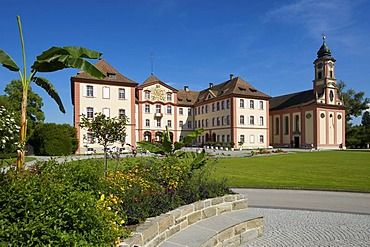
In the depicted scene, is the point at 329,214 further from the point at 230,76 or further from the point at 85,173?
the point at 230,76

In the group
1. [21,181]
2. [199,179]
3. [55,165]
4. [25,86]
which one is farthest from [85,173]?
[25,86]

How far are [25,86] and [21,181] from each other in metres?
4.31

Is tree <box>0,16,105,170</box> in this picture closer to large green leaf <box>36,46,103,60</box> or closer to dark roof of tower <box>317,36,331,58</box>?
A: large green leaf <box>36,46,103,60</box>

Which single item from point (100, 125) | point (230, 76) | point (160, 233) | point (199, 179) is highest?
point (230, 76)

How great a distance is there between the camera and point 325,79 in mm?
52844

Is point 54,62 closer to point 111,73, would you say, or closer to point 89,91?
point 89,91

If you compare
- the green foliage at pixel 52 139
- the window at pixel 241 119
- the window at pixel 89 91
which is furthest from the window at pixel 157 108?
the green foliage at pixel 52 139

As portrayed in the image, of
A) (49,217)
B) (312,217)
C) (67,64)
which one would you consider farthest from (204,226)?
(67,64)

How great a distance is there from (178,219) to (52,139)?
2920cm

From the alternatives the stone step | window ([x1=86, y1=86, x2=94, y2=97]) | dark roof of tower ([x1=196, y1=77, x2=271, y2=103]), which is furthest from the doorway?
the stone step

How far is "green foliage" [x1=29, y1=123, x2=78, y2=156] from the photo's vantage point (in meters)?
30.4

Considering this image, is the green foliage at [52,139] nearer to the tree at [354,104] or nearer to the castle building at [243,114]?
the castle building at [243,114]

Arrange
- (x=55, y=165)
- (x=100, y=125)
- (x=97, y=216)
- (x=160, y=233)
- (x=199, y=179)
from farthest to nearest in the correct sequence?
(x=100, y=125) → (x=199, y=179) → (x=55, y=165) → (x=160, y=233) → (x=97, y=216)

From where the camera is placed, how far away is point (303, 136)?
52688mm
